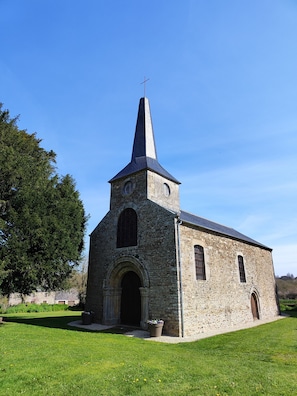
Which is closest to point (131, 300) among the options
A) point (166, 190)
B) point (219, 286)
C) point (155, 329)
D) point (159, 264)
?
point (159, 264)

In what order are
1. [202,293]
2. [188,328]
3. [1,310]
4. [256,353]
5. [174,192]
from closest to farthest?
[256,353]
[188,328]
[202,293]
[174,192]
[1,310]

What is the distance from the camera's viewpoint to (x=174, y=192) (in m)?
16.7

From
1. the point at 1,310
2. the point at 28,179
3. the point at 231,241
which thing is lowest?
the point at 1,310

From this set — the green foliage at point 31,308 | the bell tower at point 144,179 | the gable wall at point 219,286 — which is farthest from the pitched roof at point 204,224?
the green foliage at point 31,308

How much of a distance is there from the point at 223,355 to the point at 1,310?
2920cm

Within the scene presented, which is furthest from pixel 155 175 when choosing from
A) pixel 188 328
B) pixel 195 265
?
pixel 188 328

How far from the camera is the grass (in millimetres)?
4555

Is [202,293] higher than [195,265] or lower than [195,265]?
lower

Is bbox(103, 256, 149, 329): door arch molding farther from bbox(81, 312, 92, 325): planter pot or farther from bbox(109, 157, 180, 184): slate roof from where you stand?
bbox(109, 157, 180, 184): slate roof

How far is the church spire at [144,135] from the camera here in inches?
695

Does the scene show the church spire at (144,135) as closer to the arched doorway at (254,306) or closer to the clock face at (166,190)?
the clock face at (166,190)

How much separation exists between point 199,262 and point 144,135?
32.1 ft

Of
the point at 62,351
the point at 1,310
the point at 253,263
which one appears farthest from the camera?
the point at 1,310

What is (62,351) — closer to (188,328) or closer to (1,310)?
(188,328)
